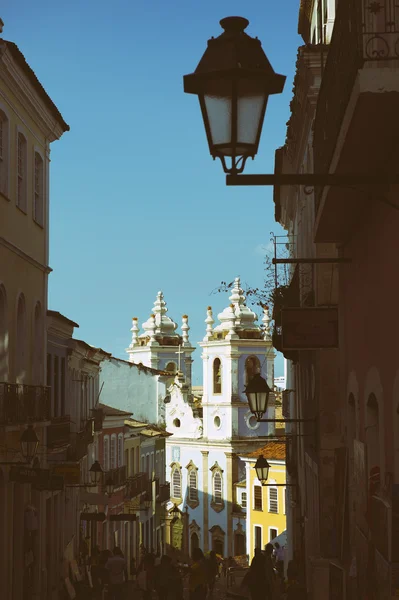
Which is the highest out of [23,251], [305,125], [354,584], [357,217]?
[305,125]

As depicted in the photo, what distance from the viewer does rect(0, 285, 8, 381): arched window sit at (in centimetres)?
2070

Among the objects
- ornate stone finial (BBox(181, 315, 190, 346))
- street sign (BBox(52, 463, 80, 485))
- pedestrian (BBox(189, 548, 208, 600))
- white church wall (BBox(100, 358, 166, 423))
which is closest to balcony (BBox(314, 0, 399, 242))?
pedestrian (BBox(189, 548, 208, 600))

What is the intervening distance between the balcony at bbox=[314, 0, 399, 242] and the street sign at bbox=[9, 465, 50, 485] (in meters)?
11.8

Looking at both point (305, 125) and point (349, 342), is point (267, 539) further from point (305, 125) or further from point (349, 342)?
point (349, 342)

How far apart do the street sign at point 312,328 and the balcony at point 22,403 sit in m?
8.06

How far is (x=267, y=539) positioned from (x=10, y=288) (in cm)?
5258

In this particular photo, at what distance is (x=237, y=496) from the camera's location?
83.4m

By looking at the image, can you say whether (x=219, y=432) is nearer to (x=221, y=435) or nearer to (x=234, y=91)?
(x=221, y=435)

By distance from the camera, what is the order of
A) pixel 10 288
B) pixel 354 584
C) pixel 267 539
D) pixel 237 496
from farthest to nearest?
pixel 237 496 < pixel 267 539 < pixel 10 288 < pixel 354 584

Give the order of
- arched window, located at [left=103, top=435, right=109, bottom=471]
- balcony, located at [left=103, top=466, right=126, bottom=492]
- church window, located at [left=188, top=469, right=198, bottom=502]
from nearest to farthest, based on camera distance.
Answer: balcony, located at [left=103, top=466, right=126, bottom=492]
arched window, located at [left=103, top=435, right=109, bottom=471]
church window, located at [left=188, top=469, right=198, bottom=502]

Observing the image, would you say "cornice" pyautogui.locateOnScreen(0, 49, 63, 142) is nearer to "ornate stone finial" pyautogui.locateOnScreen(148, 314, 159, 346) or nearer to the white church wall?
the white church wall

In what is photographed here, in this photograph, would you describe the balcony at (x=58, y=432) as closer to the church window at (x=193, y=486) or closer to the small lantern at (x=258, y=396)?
the small lantern at (x=258, y=396)

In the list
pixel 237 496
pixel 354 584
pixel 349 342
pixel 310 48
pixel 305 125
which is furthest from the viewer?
pixel 237 496

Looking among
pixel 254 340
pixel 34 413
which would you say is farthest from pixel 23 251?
pixel 254 340
